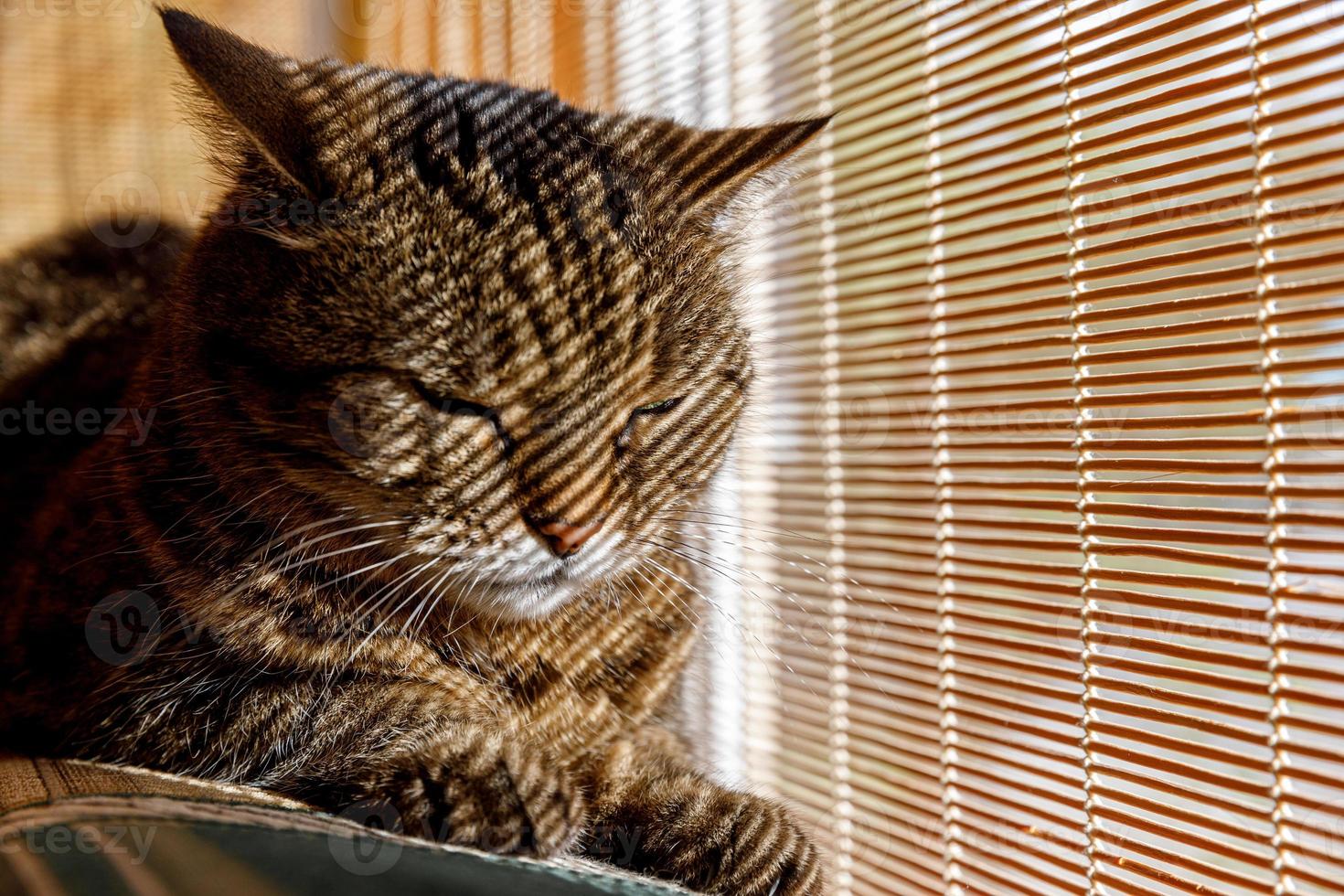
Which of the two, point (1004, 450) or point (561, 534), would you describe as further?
point (1004, 450)

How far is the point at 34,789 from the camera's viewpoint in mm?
579

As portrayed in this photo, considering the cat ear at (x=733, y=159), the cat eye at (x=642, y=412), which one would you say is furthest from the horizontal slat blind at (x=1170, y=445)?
the cat eye at (x=642, y=412)

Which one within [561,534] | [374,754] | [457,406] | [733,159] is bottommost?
[374,754]

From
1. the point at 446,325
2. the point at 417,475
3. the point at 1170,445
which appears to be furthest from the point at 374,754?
the point at 1170,445

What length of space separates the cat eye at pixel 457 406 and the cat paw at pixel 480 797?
0.23m

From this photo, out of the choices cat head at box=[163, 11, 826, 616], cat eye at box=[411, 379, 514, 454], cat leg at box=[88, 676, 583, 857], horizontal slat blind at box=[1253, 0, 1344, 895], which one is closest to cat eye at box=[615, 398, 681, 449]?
cat head at box=[163, 11, 826, 616]

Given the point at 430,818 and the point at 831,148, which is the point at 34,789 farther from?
the point at 831,148

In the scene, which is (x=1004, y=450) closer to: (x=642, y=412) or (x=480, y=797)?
(x=642, y=412)

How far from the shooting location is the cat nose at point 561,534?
686 millimetres

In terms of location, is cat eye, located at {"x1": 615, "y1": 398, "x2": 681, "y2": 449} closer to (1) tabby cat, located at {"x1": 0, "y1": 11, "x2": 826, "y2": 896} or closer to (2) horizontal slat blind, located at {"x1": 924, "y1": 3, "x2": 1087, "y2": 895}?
(1) tabby cat, located at {"x1": 0, "y1": 11, "x2": 826, "y2": 896}

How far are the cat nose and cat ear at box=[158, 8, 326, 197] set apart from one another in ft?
1.00

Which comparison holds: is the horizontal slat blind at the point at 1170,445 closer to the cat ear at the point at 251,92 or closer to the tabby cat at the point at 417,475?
the tabby cat at the point at 417,475

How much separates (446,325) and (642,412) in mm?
184

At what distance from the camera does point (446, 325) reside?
0.66m
